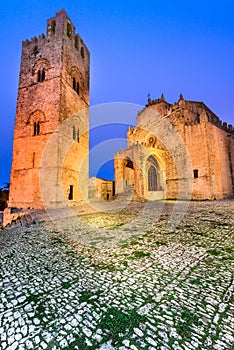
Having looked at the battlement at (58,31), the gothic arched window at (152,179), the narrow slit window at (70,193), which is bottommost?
the narrow slit window at (70,193)

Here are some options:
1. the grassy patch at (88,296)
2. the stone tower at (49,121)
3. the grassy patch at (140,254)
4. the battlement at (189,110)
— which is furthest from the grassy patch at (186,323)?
the battlement at (189,110)

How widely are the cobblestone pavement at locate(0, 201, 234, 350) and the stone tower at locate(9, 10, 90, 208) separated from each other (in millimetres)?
11364

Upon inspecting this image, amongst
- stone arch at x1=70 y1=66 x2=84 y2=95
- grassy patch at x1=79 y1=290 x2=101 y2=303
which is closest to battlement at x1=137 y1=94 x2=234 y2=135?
stone arch at x1=70 y1=66 x2=84 y2=95

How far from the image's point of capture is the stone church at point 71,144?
1459 cm

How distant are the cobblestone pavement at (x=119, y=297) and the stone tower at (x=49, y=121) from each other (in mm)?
11364

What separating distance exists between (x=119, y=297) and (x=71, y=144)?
15663 mm

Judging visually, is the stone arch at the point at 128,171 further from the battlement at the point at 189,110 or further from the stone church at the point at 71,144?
the battlement at the point at 189,110

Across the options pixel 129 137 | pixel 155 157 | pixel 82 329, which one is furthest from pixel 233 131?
pixel 82 329

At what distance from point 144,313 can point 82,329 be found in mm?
677

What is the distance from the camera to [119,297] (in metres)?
2.08

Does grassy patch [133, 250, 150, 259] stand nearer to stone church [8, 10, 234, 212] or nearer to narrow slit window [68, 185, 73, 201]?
stone church [8, 10, 234, 212]

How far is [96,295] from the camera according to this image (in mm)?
2129

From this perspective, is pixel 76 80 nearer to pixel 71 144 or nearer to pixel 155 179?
pixel 71 144

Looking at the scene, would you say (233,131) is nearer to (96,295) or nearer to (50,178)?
(50,178)
